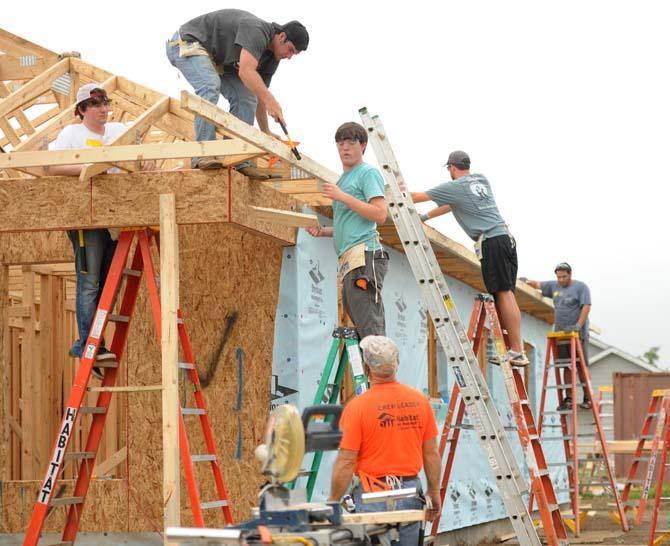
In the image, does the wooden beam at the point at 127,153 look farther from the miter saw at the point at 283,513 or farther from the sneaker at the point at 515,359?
the miter saw at the point at 283,513

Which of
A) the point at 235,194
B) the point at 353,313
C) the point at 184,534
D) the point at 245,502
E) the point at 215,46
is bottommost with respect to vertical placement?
the point at 245,502

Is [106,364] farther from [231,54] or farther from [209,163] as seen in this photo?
[231,54]

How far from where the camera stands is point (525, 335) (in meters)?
17.7

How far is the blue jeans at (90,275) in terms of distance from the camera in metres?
7.83

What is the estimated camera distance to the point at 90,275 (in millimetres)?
7930

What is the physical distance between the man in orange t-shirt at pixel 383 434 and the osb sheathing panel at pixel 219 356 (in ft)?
10.5

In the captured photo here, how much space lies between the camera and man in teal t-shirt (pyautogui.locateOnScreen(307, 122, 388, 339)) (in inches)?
283

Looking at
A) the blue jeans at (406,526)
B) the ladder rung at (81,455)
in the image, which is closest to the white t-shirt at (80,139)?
the ladder rung at (81,455)

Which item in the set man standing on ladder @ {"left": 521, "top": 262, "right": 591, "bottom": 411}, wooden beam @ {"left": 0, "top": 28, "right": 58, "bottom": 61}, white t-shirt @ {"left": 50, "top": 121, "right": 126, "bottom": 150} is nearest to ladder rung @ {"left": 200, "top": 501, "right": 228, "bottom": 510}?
white t-shirt @ {"left": 50, "top": 121, "right": 126, "bottom": 150}

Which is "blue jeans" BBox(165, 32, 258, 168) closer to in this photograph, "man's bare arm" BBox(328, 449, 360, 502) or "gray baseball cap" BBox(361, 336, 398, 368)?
"gray baseball cap" BBox(361, 336, 398, 368)

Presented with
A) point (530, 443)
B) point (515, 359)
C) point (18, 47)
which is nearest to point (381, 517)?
point (530, 443)

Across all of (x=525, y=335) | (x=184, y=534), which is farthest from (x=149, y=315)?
(x=525, y=335)

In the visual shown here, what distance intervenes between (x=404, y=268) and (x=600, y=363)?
123ft

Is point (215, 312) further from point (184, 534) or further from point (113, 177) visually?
point (184, 534)
